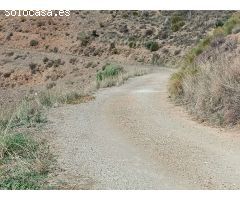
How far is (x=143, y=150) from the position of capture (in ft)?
29.6

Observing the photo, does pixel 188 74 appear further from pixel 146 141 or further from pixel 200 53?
pixel 146 141

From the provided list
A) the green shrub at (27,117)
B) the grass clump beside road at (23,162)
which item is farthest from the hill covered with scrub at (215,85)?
the grass clump beside road at (23,162)

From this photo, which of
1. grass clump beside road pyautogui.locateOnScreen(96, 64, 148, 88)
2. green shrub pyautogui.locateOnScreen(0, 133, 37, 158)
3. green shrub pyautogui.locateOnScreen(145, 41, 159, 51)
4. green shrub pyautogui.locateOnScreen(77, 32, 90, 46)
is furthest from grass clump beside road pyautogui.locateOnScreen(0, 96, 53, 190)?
green shrub pyautogui.locateOnScreen(77, 32, 90, 46)

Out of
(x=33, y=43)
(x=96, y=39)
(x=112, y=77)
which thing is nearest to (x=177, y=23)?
(x=96, y=39)

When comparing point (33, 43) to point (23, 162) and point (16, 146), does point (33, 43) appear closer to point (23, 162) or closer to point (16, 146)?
point (16, 146)

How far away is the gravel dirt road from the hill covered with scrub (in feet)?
1.29

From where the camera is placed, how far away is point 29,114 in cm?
1259

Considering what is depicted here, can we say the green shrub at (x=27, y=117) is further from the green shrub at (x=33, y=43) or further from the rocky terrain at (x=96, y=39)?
the green shrub at (x=33, y=43)

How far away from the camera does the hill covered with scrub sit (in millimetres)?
10781

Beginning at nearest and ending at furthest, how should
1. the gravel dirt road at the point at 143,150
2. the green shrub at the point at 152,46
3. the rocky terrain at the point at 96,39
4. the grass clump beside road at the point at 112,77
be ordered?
the gravel dirt road at the point at 143,150
the grass clump beside road at the point at 112,77
the rocky terrain at the point at 96,39
the green shrub at the point at 152,46

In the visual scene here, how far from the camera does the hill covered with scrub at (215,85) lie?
1078cm

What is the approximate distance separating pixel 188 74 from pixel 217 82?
3.12 meters

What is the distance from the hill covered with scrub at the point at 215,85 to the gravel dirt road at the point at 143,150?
392 millimetres

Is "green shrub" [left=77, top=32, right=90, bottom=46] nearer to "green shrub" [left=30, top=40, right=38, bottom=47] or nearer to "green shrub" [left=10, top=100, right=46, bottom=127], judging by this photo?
"green shrub" [left=30, top=40, right=38, bottom=47]
